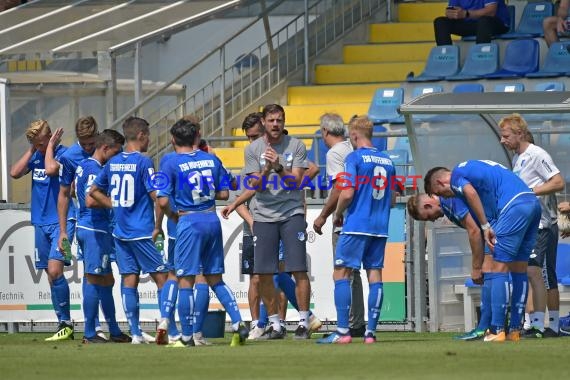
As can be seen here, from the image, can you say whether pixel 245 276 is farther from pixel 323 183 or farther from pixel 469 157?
pixel 469 157

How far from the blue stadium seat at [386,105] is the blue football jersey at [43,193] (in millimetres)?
6879

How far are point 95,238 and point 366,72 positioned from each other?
9991mm

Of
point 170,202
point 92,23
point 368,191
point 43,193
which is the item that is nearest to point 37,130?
point 43,193

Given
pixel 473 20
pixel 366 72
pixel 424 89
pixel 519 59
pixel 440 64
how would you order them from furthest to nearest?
pixel 366 72, pixel 473 20, pixel 440 64, pixel 519 59, pixel 424 89

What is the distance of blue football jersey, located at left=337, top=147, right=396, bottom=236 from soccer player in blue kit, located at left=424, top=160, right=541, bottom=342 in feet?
2.19

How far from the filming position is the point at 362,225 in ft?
41.8

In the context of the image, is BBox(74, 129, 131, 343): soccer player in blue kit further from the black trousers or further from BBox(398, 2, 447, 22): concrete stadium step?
BBox(398, 2, 447, 22): concrete stadium step

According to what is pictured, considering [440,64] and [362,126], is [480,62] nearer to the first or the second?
[440,64]

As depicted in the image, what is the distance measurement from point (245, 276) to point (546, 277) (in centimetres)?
415

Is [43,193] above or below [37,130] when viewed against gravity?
below

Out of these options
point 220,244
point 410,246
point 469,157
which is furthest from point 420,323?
point 220,244

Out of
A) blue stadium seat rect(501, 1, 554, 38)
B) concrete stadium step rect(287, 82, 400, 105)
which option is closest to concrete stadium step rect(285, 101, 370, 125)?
concrete stadium step rect(287, 82, 400, 105)

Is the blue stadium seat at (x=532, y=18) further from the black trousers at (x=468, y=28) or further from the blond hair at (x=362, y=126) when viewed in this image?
the blond hair at (x=362, y=126)

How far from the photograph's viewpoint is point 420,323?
52.0 ft
